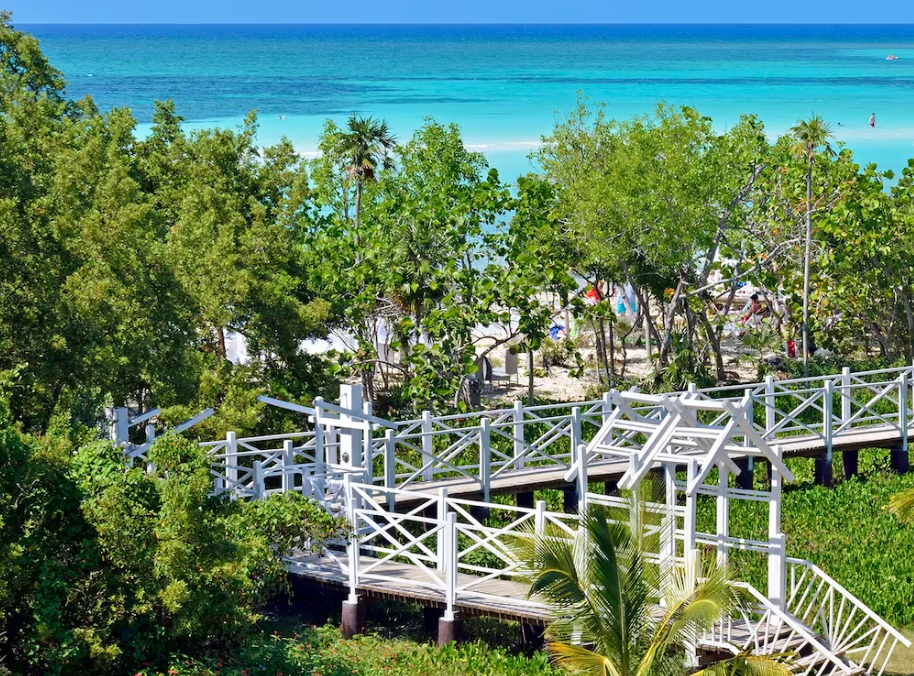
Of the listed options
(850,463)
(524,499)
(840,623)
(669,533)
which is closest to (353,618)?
(669,533)

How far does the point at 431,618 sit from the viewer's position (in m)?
15.8

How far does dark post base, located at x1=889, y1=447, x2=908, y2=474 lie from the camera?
22.1 meters

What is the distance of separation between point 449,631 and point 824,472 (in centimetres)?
897

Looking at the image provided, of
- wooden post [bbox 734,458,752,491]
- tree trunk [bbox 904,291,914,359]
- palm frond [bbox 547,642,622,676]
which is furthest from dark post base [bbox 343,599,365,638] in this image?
tree trunk [bbox 904,291,914,359]

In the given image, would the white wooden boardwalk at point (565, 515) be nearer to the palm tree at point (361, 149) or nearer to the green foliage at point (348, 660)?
the green foliage at point (348, 660)

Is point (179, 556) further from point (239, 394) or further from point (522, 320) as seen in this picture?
point (522, 320)

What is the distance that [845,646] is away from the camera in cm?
1348

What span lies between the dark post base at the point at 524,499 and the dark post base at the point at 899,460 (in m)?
6.58

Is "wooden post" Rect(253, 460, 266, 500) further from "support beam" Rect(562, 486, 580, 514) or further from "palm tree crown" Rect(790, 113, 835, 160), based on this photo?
"palm tree crown" Rect(790, 113, 835, 160)

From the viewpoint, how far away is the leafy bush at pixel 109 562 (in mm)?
11641

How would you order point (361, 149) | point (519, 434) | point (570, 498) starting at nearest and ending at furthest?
point (570, 498) < point (519, 434) < point (361, 149)

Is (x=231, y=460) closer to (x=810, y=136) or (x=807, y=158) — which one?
(x=810, y=136)

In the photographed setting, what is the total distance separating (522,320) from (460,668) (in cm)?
1178

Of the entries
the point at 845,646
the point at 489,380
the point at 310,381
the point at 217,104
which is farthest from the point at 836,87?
the point at 845,646
